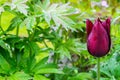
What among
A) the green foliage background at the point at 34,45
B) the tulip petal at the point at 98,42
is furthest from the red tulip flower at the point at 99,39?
the green foliage background at the point at 34,45

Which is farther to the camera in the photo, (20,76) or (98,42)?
(20,76)

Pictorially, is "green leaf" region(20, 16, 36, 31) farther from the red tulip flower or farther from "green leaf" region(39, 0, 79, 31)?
the red tulip flower

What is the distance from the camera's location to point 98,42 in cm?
121

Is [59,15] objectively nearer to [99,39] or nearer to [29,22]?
[29,22]

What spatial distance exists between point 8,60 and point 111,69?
369 mm

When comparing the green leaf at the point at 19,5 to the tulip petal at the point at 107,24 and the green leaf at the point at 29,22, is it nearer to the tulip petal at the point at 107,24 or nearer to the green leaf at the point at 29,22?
the green leaf at the point at 29,22

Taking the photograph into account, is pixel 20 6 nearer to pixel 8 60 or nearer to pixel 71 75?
pixel 8 60

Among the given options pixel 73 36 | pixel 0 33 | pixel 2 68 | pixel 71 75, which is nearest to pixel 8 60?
pixel 2 68

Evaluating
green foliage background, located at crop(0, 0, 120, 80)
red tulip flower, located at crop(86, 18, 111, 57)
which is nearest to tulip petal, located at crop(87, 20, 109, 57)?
red tulip flower, located at crop(86, 18, 111, 57)

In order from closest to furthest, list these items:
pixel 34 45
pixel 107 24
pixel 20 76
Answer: pixel 107 24
pixel 20 76
pixel 34 45

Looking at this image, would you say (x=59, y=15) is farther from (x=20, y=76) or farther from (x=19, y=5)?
(x=20, y=76)

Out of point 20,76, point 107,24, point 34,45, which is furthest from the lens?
point 34,45

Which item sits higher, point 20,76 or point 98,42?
point 98,42

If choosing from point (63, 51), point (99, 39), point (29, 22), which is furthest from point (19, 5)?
point (99, 39)
